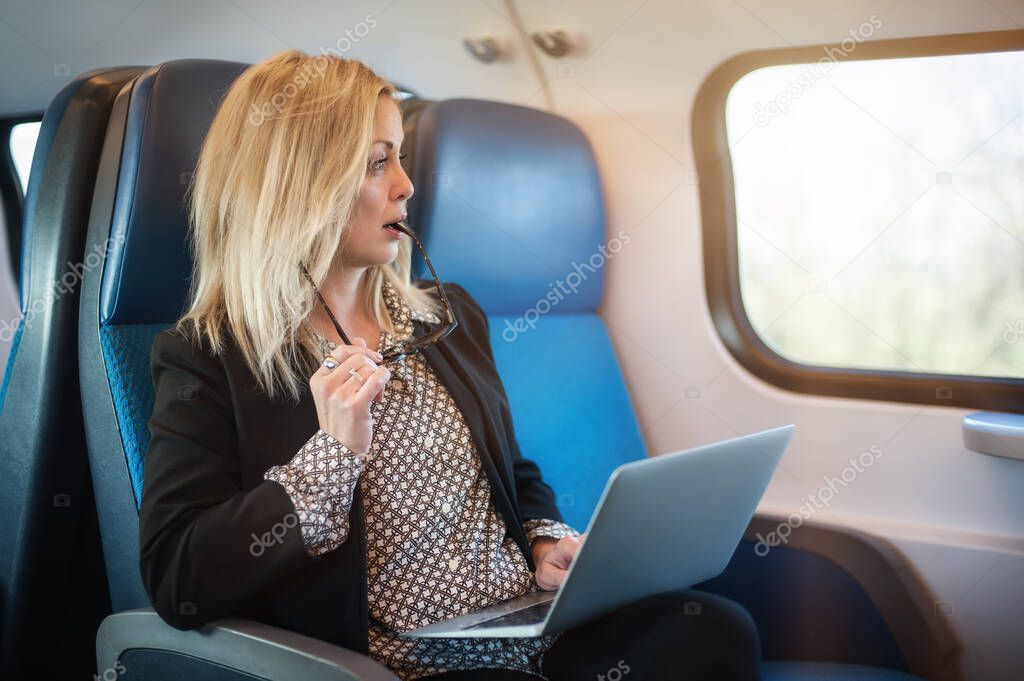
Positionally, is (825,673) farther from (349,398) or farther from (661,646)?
(349,398)

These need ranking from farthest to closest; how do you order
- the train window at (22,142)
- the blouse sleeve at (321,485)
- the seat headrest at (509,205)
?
the train window at (22,142), the seat headrest at (509,205), the blouse sleeve at (321,485)

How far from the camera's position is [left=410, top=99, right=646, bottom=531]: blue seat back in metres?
1.79

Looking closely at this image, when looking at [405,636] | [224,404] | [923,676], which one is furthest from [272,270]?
[923,676]

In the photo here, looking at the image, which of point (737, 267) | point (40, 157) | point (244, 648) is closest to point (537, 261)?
point (737, 267)

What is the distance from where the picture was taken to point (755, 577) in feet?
5.73

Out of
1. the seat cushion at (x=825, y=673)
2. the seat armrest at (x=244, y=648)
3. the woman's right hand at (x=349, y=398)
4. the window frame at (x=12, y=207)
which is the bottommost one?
the seat cushion at (x=825, y=673)

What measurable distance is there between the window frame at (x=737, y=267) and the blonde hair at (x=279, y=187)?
98 cm

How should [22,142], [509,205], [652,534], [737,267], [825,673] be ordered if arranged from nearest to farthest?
[652,534] < [825,673] < [509,205] < [737,267] < [22,142]

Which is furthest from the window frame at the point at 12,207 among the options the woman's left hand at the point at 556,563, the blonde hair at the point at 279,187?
the woman's left hand at the point at 556,563

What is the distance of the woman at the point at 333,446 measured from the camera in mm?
1094

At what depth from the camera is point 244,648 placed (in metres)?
1.07

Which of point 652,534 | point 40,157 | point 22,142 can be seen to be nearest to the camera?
point 652,534

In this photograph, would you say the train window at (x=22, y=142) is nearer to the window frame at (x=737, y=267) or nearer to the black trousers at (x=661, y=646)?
the window frame at (x=737, y=267)

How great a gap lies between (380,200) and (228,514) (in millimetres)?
523
